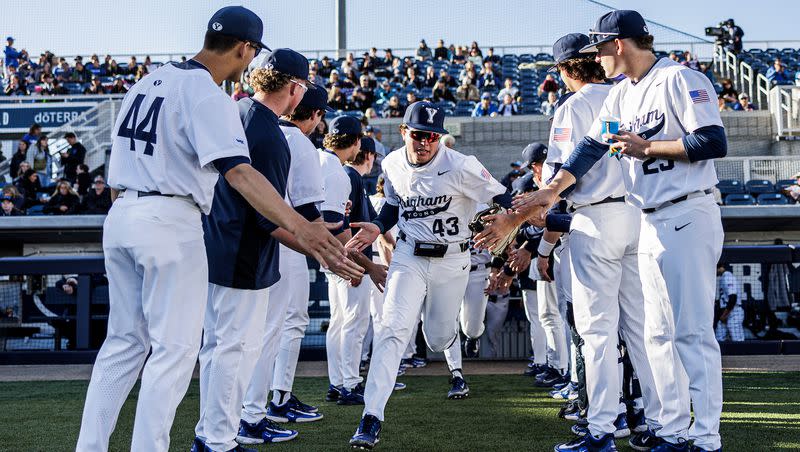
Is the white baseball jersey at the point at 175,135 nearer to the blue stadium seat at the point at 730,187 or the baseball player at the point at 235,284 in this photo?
the baseball player at the point at 235,284

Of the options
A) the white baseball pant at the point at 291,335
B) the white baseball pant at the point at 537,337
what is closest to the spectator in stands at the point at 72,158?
the white baseball pant at the point at 537,337

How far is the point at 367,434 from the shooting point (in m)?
4.62

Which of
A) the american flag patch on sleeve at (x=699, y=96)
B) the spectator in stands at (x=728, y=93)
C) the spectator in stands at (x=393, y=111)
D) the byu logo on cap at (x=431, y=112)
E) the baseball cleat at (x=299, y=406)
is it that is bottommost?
the baseball cleat at (x=299, y=406)

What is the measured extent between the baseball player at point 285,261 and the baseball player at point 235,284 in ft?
0.34

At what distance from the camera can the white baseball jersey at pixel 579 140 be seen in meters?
4.50

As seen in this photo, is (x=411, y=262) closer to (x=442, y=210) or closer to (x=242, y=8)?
(x=442, y=210)

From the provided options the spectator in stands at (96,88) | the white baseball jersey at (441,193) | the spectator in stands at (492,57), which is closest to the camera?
the white baseball jersey at (441,193)

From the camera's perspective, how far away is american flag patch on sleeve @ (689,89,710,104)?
385cm

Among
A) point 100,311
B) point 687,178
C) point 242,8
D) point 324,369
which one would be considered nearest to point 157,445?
point 242,8

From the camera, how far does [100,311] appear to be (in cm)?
940

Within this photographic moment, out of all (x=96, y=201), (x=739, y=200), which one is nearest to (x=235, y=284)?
(x=96, y=201)

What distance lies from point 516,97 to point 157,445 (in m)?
18.7

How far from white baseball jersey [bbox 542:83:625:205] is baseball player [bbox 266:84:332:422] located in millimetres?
1436

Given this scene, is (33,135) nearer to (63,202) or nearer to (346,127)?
(63,202)
